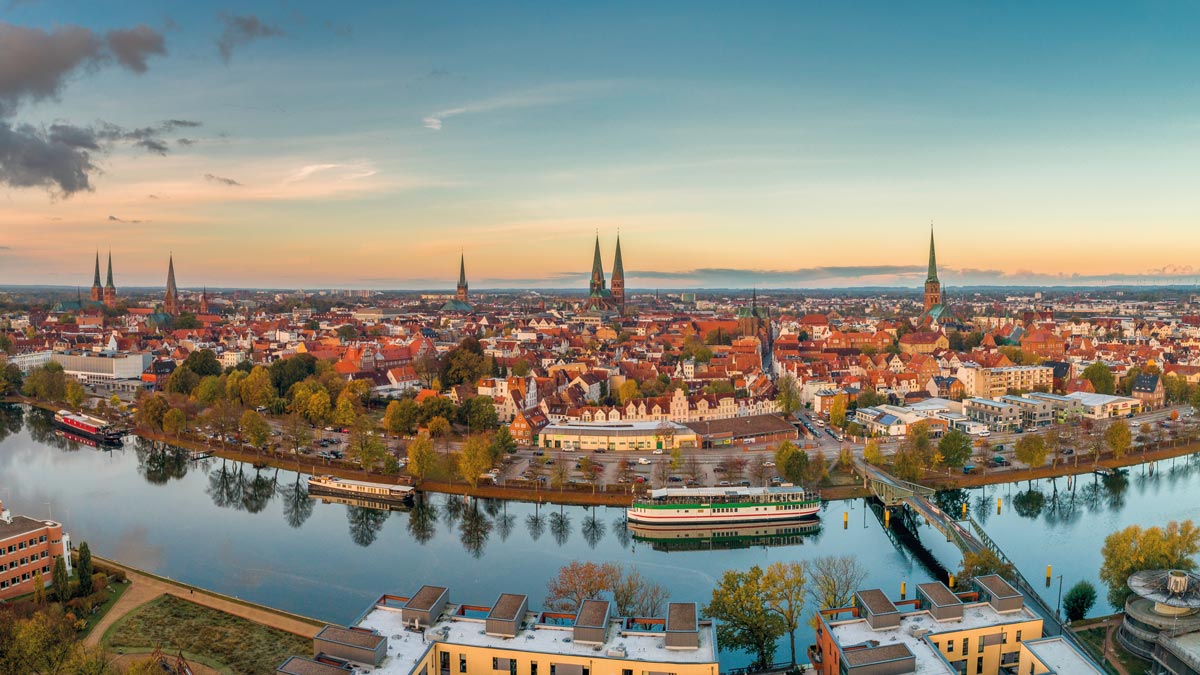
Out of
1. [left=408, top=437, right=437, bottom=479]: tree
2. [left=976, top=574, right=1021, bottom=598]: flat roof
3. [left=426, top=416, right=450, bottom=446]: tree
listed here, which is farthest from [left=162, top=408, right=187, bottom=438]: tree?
[left=976, top=574, right=1021, bottom=598]: flat roof

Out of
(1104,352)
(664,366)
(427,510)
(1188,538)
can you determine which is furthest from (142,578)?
(1104,352)

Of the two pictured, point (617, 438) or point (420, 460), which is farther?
point (617, 438)

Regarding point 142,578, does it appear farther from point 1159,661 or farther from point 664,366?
point 664,366

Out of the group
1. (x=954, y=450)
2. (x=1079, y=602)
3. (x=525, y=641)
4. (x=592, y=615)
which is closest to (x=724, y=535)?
(x=1079, y=602)

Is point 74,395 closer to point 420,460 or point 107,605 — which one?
point 420,460

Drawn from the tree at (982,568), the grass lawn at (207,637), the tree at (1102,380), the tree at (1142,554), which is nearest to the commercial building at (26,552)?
the grass lawn at (207,637)

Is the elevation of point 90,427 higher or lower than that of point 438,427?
lower

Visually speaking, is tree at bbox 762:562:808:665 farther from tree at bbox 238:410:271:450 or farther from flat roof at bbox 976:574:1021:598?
tree at bbox 238:410:271:450
